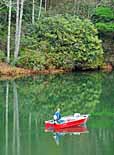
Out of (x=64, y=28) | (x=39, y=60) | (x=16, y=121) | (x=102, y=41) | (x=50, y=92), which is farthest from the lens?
(x=102, y=41)

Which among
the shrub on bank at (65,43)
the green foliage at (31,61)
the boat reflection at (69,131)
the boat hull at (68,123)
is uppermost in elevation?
the shrub on bank at (65,43)

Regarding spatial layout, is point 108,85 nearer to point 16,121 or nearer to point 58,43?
point 58,43

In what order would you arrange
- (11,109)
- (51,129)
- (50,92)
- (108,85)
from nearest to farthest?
(51,129) < (11,109) < (50,92) < (108,85)

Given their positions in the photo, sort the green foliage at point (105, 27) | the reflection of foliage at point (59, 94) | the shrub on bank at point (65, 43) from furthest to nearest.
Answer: the green foliage at point (105, 27)
the shrub on bank at point (65, 43)
the reflection of foliage at point (59, 94)

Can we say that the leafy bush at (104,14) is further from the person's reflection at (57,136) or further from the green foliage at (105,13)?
the person's reflection at (57,136)

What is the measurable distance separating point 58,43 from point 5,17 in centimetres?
517

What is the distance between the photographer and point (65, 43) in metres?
46.2

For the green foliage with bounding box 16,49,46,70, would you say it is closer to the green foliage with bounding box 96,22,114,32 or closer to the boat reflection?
the green foliage with bounding box 96,22,114,32

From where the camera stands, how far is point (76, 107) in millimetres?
27297

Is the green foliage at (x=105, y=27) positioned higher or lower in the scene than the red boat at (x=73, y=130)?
higher

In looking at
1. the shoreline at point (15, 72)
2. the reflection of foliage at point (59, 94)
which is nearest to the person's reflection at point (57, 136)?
the reflection of foliage at point (59, 94)

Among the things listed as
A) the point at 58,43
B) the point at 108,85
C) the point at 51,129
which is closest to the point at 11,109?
the point at 51,129

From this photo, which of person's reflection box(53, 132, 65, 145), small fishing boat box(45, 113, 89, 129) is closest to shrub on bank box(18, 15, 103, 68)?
small fishing boat box(45, 113, 89, 129)

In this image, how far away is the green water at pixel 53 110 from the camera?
18.6m
